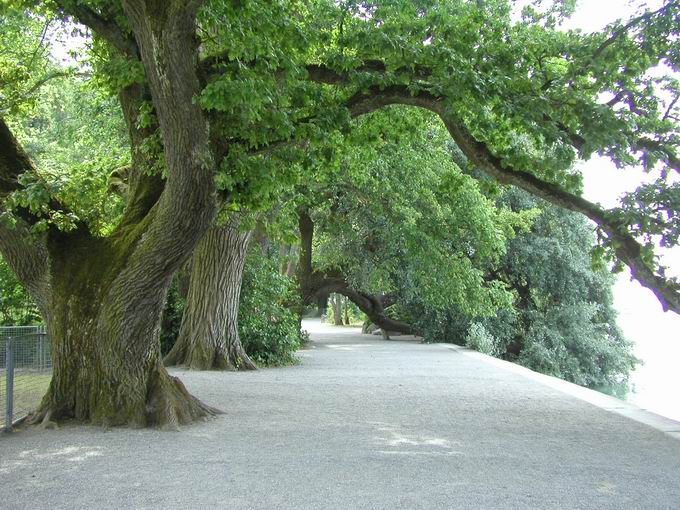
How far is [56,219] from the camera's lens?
8.09 metres

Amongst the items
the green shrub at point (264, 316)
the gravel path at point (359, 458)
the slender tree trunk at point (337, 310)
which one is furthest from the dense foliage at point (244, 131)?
the slender tree trunk at point (337, 310)

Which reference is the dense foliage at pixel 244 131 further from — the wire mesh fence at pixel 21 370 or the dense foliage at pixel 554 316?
the dense foliage at pixel 554 316

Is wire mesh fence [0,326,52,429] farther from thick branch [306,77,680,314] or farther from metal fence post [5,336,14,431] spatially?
thick branch [306,77,680,314]

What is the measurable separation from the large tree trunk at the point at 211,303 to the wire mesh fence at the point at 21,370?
5287mm

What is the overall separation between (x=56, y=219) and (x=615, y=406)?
27.9 ft

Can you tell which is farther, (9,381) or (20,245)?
(20,245)

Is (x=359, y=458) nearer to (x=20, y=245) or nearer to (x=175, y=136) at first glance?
(x=175, y=136)

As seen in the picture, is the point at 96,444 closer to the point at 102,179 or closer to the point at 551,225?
the point at 102,179

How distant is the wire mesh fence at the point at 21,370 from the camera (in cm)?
800

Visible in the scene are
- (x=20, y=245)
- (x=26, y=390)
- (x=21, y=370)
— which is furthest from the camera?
(x=26, y=390)

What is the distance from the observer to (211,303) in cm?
1526

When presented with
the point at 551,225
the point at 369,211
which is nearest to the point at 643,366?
the point at 551,225

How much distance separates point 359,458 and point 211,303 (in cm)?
905

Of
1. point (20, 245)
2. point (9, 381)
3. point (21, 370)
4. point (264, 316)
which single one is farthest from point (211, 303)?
point (9, 381)
